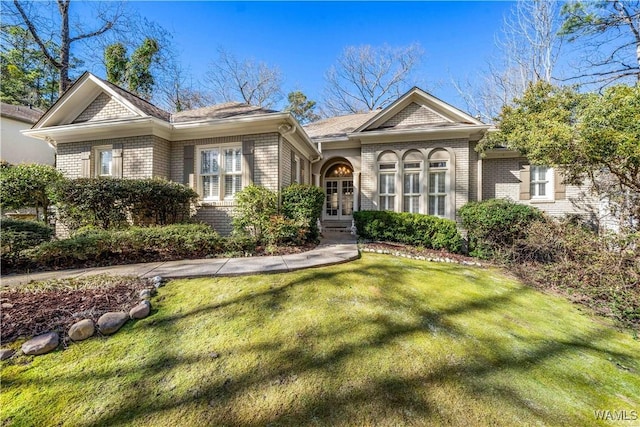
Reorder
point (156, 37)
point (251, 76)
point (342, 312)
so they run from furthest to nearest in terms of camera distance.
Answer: point (251, 76) → point (156, 37) → point (342, 312)

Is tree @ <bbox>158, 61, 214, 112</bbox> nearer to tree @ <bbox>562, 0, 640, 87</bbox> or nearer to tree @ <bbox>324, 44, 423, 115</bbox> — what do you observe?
tree @ <bbox>324, 44, 423, 115</bbox>

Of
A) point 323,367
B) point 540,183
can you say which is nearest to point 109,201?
point 323,367

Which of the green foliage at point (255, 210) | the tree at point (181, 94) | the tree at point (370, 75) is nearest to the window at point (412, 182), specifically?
the green foliage at point (255, 210)

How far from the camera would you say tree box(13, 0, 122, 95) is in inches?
488

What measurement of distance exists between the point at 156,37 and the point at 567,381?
21.7 meters

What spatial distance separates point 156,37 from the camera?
1561cm

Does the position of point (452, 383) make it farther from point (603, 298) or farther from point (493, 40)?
point (493, 40)

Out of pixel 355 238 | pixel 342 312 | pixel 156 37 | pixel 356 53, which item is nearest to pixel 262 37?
pixel 156 37

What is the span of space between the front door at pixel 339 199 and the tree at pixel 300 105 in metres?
13.9

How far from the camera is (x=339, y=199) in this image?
12.6 m

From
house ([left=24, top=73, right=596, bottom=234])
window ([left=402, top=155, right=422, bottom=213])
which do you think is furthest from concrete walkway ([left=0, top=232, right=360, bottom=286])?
window ([left=402, top=155, right=422, bottom=213])

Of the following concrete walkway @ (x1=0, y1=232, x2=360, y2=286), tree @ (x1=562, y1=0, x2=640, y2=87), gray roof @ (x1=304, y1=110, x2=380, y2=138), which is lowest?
concrete walkway @ (x1=0, y1=232, x2=360, y2=286)

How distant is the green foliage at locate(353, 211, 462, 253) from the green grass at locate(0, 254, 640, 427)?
14.2 ft

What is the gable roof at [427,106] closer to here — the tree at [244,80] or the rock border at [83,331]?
the rock border at [83,331]
